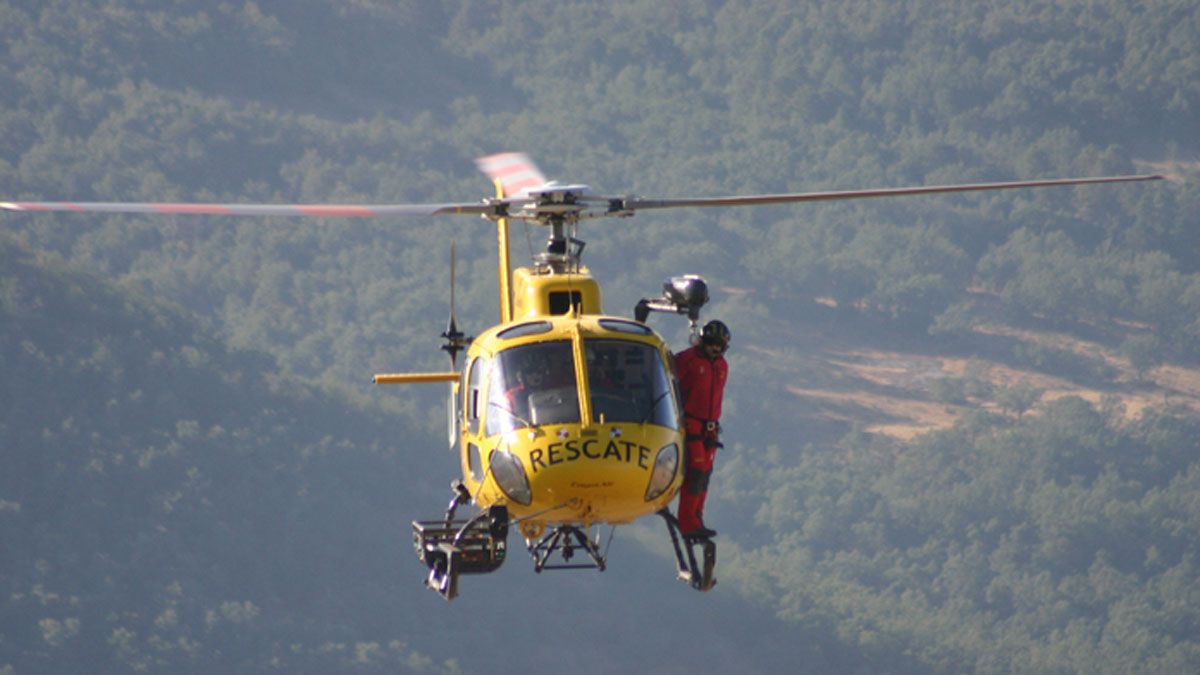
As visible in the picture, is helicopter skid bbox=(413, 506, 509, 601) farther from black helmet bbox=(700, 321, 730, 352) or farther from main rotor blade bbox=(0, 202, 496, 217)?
main rotor blade bbox=(0, 202, 496, 217)

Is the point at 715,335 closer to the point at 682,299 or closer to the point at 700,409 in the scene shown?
the point at 682,299

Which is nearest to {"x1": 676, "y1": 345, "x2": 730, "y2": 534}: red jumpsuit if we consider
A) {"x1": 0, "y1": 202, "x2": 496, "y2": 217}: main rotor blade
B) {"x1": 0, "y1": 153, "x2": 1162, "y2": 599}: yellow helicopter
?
Result: {"x1": 0, "y1": 153, "x2": 1162, "y2": 599}: yellow helicopter

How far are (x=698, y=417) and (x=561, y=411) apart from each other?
6.13 ft

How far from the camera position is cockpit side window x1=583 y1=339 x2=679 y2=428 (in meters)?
22.7

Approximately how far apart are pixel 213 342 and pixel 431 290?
42150 millimetres

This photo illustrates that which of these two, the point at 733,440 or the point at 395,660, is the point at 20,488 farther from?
the point at 733,440

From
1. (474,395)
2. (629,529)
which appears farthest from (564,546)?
(629,529)

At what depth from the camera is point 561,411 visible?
22.5m

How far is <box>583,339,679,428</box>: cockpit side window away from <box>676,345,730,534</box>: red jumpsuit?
69 cm

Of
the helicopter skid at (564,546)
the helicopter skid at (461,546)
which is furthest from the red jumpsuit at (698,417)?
the helicopter skid at (461,546)

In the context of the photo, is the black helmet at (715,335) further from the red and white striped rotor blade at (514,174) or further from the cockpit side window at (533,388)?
the red and white striped rotor blade at (514,174)

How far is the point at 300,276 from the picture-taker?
620 feet

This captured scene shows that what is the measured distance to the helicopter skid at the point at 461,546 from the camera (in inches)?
910

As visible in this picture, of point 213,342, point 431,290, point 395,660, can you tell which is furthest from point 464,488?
point 431,290
